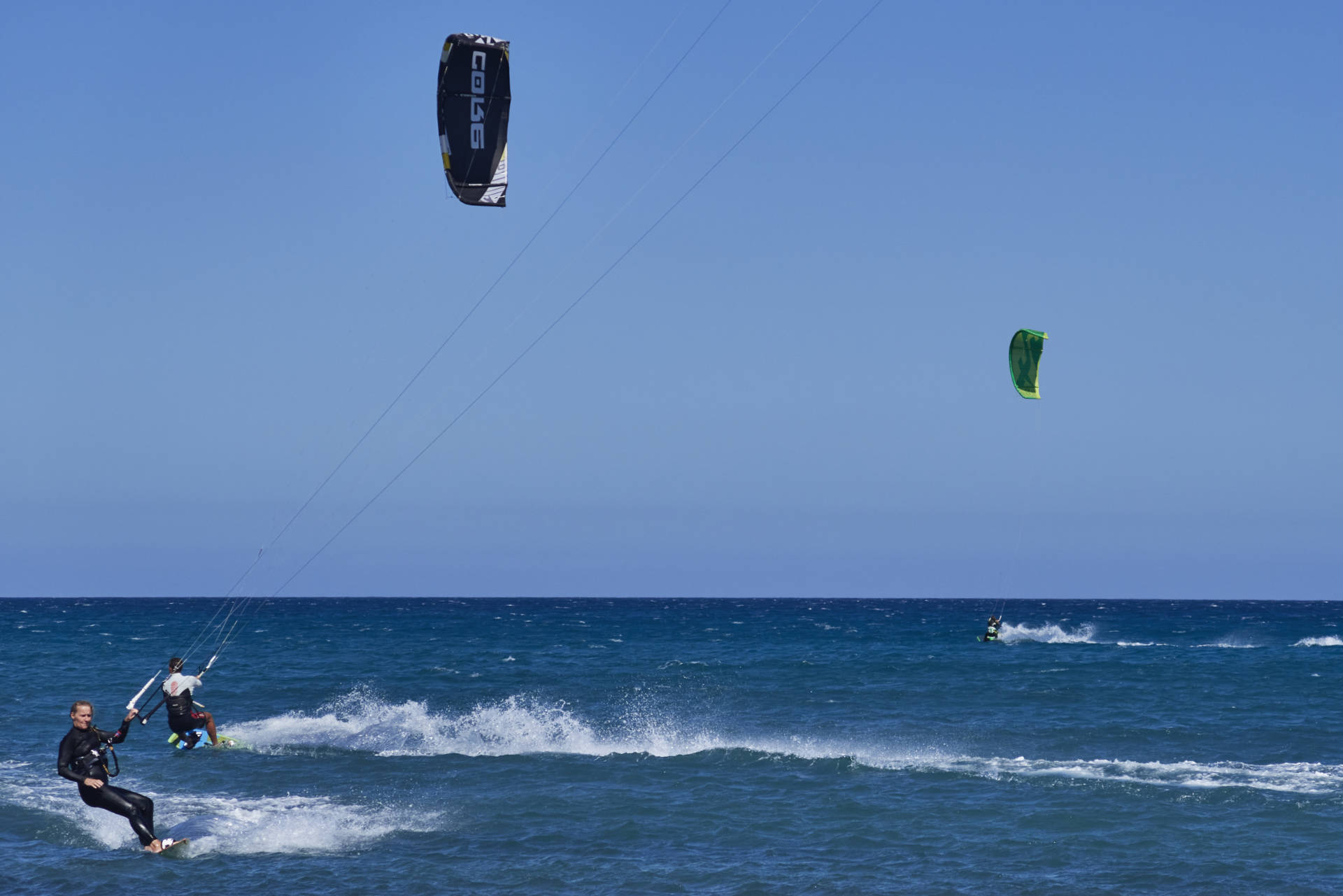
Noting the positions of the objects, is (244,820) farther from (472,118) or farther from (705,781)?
(472,118)

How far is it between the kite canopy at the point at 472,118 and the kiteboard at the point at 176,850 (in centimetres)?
879

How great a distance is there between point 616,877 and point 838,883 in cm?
255

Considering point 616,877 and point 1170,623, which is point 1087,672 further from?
point 1170,623

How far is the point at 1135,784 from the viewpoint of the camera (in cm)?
1992

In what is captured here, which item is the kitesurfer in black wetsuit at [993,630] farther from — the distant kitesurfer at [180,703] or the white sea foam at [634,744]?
the distant kitesurfer at [180,703]

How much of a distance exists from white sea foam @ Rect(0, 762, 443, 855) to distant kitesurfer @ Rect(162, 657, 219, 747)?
1.09 m

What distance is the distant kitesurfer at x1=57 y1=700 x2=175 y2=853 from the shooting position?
1388 cm

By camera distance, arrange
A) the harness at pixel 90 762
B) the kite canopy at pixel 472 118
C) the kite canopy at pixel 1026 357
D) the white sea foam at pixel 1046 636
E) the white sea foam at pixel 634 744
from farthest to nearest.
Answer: the white sea foam at pixel 1046 636
the kite canopy at pixel 1026 357
the white sea foam at pixel 634 744
the kite canopy at pixel 472 118
the harness at pixel 90 762

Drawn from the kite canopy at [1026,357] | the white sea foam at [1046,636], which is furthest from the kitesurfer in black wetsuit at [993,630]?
the kite canopy at [1026,357]

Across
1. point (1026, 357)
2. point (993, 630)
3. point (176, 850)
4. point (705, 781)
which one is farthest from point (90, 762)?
point (993, 630)

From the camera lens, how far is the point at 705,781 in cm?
2038

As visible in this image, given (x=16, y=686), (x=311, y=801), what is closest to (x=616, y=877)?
(x=311, y=801)

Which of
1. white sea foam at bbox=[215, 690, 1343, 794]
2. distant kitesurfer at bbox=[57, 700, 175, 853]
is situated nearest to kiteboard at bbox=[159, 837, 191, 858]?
distant kitesurfer at bbox=[57, 700, 175, 853]

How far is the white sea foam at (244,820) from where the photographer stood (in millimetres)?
15812
